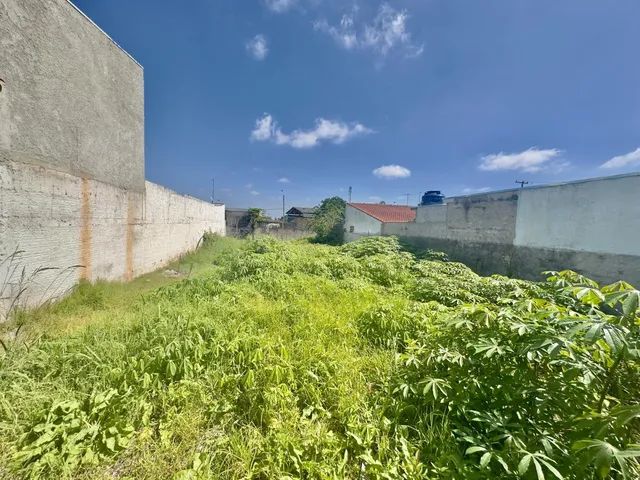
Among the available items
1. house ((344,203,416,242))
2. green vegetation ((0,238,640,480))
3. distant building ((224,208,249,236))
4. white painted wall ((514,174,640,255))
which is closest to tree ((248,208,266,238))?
distant building ((224,208,249,236))

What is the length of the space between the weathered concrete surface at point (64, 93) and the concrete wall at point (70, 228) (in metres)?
0.25

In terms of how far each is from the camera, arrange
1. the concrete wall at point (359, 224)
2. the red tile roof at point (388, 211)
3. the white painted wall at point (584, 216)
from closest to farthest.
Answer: the white painted wall at point (584, 216) < the concrete wall at point (359, 224) < the red tile roof at point (388, 211)

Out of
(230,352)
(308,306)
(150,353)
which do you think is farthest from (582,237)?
(150,353)

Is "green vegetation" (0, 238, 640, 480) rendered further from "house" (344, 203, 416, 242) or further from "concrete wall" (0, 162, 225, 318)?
"house" (344, 203, 416, 242)

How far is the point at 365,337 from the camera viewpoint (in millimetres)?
2955

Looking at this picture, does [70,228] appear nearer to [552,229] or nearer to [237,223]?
[552,229]

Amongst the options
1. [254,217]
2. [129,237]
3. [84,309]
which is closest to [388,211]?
[254,217]

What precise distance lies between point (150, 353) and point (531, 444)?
2.78 m

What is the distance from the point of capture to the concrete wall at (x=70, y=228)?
11.3 ft

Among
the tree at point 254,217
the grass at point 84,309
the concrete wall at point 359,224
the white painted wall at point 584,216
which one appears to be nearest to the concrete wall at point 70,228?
A: the grass at point 84,309

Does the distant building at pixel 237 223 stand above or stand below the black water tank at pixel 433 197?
below

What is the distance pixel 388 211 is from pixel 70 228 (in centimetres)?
1594

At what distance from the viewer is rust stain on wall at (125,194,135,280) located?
6.02 meters

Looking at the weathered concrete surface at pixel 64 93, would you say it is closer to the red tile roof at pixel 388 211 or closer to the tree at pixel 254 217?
the red tile roof at pixel 388 211
